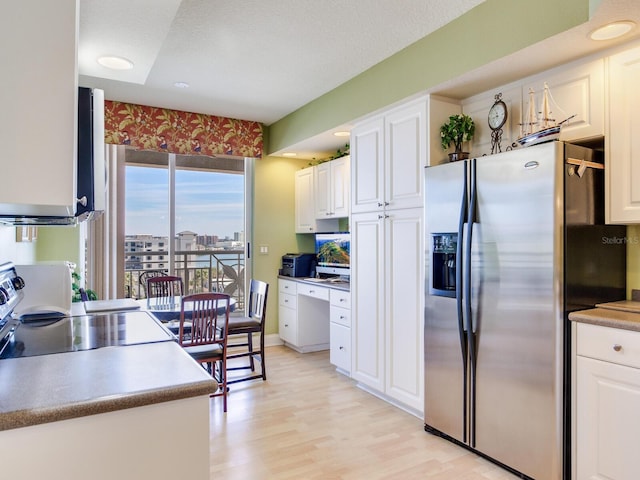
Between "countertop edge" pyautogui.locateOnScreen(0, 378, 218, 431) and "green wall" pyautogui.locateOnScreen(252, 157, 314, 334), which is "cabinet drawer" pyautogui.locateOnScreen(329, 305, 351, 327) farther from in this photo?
"countertop edge" pyautogui.locateOnScreen(0, 378, 218, 431)

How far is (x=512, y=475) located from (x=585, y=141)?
6.16 ft

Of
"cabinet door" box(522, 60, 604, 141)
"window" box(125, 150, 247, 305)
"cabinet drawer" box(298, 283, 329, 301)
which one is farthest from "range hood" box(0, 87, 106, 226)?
"window" box(125, 150, 247, 305)

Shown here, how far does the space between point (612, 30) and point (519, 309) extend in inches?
56.0

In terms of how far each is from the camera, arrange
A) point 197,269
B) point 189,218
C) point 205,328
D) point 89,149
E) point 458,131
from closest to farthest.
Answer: point 89,149
point 458,131
point 205,328
point 189,218
point 197,269

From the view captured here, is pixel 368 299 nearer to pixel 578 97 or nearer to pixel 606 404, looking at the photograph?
pixel 606 404

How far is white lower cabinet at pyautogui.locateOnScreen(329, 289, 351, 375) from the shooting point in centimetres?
386

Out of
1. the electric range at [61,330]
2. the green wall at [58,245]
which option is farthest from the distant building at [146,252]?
→ the electric range at [61,330]

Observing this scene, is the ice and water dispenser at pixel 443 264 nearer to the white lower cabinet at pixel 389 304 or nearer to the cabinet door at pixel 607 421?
the white lower cabinet at pixel 389 304

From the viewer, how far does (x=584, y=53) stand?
226 cm

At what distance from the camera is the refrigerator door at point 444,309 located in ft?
8.41

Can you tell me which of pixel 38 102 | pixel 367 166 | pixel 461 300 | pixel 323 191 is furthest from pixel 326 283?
pixel 38 102

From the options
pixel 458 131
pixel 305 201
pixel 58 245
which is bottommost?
pixel 58 245

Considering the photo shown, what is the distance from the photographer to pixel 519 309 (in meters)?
2.23

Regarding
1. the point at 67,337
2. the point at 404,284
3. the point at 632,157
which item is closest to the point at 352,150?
the point at 404,284
